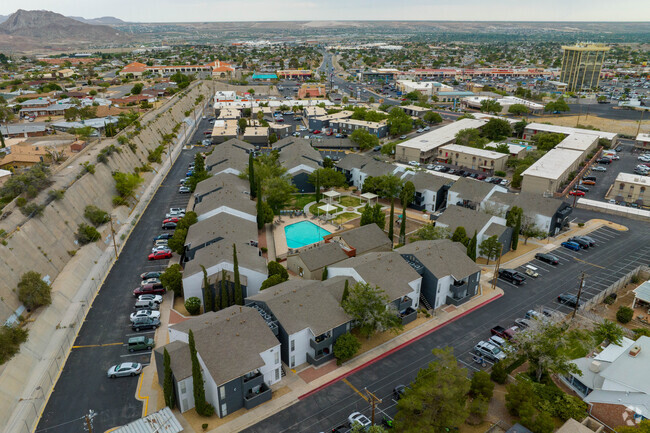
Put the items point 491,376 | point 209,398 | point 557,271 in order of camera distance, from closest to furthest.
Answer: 1. point 209,398
2. point 491,376
3. point 557,271

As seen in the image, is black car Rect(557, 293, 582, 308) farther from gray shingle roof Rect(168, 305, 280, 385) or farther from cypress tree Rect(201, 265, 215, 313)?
cypress tree Rect(201, 265, 215, 313)

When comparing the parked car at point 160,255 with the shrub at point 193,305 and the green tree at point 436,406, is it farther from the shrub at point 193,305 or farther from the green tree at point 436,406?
the green tree at point 436,406

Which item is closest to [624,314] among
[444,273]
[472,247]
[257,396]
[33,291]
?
[472,247]

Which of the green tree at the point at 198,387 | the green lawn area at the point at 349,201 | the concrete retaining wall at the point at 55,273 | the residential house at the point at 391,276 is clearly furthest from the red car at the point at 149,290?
the green lawn area at the point at 349,201

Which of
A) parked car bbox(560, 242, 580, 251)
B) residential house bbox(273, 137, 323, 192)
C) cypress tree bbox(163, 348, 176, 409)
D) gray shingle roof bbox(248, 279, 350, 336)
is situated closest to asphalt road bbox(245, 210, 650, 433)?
parked car bbox(560, 242, 580, 251)

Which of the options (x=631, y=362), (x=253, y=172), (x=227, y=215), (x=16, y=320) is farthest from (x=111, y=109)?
(x=631, y=362)

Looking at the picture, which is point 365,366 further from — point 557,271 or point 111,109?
point 111,109

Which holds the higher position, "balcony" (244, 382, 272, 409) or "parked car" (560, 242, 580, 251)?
"balcony" (244, 382, 272, 409)
